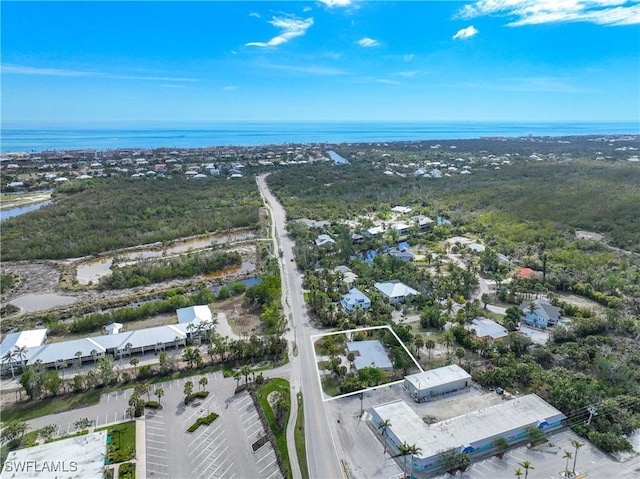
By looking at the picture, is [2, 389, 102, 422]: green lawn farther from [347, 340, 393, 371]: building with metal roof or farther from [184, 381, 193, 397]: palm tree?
[347, 340, 393, 371]: building with metal roof

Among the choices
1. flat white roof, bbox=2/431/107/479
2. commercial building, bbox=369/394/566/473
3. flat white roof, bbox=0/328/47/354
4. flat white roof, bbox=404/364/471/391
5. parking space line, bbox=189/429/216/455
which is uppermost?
flat white roof, bbox=0/328/47/354

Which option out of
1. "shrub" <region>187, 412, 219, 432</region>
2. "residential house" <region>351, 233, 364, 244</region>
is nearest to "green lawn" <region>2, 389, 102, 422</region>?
"shrub" <region>187, 412, 219, 432</region>

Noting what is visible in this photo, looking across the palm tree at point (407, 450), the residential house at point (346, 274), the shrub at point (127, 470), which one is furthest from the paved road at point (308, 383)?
the shrub at point (127, 470)

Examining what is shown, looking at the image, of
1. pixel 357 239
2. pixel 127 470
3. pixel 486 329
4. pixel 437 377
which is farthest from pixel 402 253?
pixel 127 470

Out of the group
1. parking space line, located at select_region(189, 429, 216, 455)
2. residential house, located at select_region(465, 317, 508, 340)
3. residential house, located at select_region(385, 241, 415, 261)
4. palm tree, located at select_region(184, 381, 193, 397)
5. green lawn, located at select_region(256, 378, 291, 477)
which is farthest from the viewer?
residential house, located at select_region(385, 241, 415, 261)

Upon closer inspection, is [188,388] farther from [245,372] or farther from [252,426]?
[252,426]

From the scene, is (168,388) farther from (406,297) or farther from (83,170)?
(83,170)
